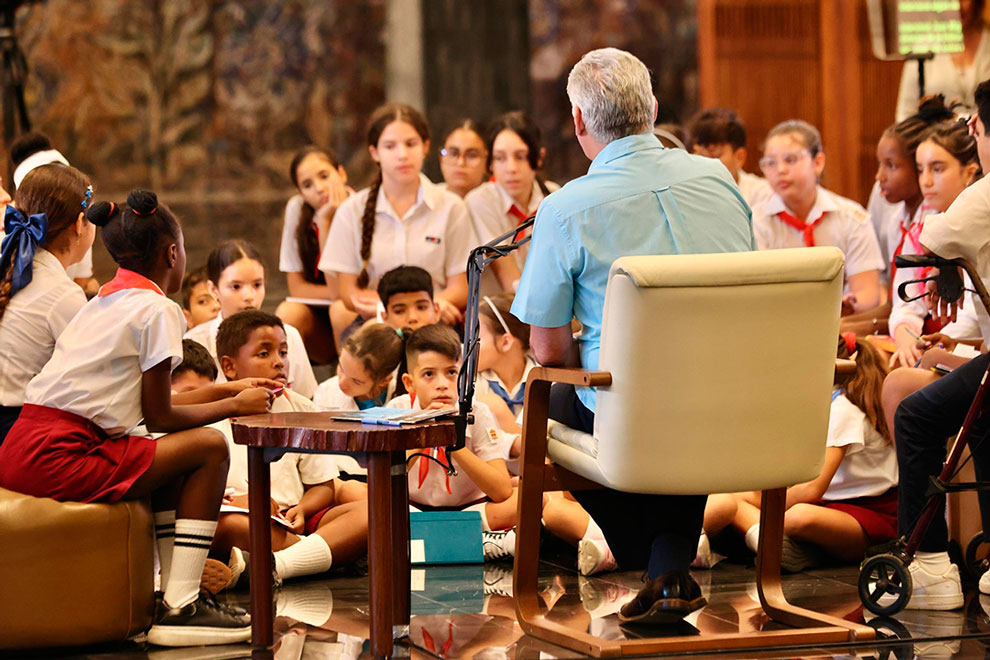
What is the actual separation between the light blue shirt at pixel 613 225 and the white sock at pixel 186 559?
38.2 inches

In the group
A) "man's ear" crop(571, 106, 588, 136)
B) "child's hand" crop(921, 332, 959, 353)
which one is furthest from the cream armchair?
"child's hand" crop(921, 332, 959, 353)

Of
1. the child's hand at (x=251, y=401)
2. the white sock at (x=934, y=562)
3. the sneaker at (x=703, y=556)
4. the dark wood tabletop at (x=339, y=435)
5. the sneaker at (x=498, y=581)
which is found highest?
the child's hand at (x=251, y=401)

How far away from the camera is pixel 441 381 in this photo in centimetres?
437

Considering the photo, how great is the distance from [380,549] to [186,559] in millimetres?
596

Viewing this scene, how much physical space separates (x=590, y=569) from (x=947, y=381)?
3.94ft

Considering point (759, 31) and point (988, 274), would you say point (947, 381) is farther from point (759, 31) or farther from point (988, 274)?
point (759, 31)

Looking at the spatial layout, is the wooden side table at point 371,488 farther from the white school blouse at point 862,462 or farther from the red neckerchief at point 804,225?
the red neckerchief at point 804,225

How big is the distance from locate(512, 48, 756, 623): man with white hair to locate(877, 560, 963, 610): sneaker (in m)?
0.72

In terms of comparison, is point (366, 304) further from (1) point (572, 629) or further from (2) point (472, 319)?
(1) point (572, 629)

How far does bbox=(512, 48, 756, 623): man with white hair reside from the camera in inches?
126

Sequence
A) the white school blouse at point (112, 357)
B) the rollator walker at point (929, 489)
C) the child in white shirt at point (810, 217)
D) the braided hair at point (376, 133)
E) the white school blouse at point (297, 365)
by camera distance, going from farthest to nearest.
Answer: the braided hair at point (376, 133) → the child in white shirt at point (810, 217) → the white school blouse at point (297, 365) → the rollator walker at point (929, 489) → the white school blouse at point (112, 357)

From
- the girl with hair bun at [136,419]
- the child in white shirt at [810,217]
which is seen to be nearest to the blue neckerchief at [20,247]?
the girl with hair bun at [136,419]

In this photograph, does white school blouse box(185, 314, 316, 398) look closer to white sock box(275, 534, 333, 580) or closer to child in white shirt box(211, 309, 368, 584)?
child in white shirt box(211, 309, 368, 584)

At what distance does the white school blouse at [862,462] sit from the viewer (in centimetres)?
445
